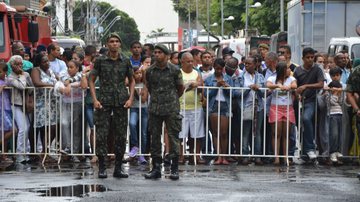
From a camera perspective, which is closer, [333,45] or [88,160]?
[88,160]

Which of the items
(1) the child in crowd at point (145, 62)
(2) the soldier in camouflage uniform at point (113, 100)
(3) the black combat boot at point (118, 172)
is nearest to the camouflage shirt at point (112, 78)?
(2) the soldier in camouflage uniform at point (113, 100)

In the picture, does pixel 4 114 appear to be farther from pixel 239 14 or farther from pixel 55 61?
pixel 239 14

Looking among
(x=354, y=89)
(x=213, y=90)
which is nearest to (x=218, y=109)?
(x=213, y=90)

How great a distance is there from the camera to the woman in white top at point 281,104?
54.4 feet

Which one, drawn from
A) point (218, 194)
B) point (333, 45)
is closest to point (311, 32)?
point (333, 45)

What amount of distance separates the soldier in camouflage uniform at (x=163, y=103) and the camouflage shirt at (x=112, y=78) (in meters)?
0.36

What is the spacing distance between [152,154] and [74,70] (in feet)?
10.2

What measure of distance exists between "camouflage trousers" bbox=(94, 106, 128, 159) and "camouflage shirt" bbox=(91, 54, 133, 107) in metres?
0.12

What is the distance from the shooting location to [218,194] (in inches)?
490

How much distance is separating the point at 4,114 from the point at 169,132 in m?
3.31

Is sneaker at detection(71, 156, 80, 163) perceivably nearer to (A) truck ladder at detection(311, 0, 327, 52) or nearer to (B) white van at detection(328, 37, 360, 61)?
(B) white van at detection(328, 37, 360, 61)

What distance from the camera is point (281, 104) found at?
54.5ft

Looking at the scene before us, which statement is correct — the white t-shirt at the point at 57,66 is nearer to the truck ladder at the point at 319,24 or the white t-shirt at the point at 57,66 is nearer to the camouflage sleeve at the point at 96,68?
the camouflage sleeve at the point at 96,68

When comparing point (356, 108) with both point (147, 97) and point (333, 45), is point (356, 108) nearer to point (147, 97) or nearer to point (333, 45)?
point (147, 97)
